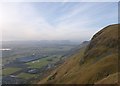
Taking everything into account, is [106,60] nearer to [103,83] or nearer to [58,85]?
[58,85]

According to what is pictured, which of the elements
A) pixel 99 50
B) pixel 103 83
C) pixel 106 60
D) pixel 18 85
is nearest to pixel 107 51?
pixel 99 50

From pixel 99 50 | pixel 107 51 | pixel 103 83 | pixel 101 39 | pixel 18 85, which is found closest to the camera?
pixel 103 83

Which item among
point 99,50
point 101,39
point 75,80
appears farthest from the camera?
point 101,39

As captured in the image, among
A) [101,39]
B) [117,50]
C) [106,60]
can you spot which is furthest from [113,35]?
[106,60]

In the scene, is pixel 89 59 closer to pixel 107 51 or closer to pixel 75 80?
Answer: pixel 107 51

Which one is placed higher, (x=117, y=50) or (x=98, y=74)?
(x=117, y=50)

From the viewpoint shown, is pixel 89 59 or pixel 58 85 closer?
pixel 58 85

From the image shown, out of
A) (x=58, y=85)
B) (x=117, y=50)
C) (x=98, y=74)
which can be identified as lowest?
(x=58, y=85)

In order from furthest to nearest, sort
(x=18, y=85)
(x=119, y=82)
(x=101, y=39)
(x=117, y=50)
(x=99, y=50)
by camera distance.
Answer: (x=18, y=85)
(x=101, y=39)
(x=99, y=50)
(x=117, y=50)
(x=119, y=82)

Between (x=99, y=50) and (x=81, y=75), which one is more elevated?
(x=99, y=50)
